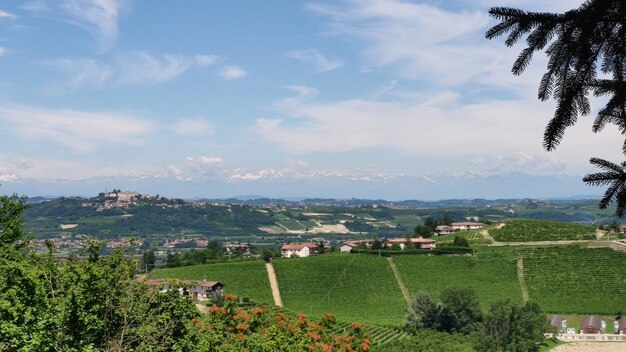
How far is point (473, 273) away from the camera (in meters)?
79.6

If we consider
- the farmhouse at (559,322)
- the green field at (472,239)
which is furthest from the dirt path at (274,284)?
the green field at (472,239)

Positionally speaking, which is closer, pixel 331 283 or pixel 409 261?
pixel 331 283

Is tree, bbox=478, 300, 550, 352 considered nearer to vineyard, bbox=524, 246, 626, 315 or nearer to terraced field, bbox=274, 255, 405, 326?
terraced field, bbox=274, 255, 405, 326

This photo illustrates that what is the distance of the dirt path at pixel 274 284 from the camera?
72562 mm

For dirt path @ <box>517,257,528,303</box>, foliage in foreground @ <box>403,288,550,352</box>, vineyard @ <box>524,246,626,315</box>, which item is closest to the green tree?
foliage in foreground @ <box>403,288,550,352</box>

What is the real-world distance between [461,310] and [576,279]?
24.0m

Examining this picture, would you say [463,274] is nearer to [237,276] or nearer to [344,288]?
[344,288]

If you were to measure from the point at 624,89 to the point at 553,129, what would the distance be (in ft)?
Answer: 2.48

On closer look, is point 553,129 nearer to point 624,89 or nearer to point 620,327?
point 624,89

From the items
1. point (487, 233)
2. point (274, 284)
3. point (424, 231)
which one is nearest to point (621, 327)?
point (487, 233)

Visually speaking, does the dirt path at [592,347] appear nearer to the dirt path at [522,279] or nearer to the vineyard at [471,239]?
the dirt path at [522,279]

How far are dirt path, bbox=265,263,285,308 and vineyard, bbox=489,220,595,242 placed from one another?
1651 inches

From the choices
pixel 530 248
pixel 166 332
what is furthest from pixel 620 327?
pixel 166 332

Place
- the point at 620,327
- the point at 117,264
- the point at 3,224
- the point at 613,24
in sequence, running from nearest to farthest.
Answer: the point at 613,24 < the point at 117,264 < the point at 3,224 < the point at 620,327
